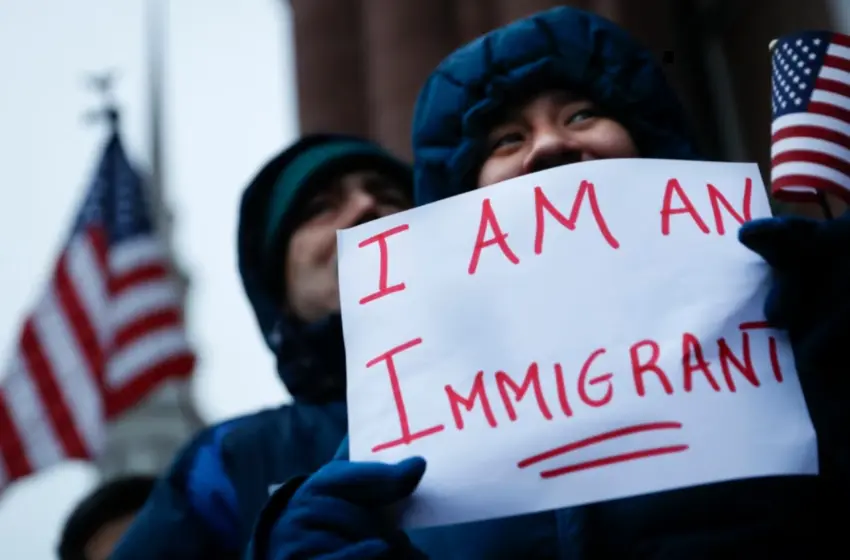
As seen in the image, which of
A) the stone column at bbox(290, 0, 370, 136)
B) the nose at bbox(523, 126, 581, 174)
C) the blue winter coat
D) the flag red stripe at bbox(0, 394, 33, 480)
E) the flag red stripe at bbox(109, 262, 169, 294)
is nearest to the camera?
the nose at bbox(523, 126, 581, 174)

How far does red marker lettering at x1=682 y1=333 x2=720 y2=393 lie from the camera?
2.71ft

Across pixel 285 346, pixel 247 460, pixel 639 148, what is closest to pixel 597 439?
pixel 639 148

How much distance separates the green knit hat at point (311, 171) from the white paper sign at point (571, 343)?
0.70 meters

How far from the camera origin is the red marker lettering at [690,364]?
0.83 metres

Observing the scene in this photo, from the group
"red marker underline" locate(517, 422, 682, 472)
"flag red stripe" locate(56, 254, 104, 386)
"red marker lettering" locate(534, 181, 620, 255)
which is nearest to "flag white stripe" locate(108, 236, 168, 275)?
"flag red stripe" locate(56, 254, 104, 386)

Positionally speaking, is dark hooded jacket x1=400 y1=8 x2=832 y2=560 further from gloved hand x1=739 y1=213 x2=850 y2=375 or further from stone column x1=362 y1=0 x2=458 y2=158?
stone column x1=362 y1=0 x2=458 y2=158

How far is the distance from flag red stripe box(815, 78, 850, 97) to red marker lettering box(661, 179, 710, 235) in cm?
16

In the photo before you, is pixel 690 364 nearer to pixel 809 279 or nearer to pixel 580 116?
pixel 809 279

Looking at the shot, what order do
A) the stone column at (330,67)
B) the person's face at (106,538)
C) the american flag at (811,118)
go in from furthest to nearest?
1. the stone column at (330,67)
2. the person's face at (106,538)
3. the american flag at (811,118)

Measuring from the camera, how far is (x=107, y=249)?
12.5 ft

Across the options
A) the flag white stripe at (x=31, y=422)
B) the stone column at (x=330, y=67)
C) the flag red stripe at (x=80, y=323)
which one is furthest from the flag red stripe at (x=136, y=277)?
the stone column at (x=330, y=67)

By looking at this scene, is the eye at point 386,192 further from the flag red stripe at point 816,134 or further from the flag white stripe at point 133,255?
the flag white stripe at point 133,255

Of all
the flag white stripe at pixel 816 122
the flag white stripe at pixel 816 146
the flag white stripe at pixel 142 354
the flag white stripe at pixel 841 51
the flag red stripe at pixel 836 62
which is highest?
the flag white stripe at pixel 841 51

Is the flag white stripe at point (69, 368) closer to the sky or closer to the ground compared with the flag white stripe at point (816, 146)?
closer to the ground
